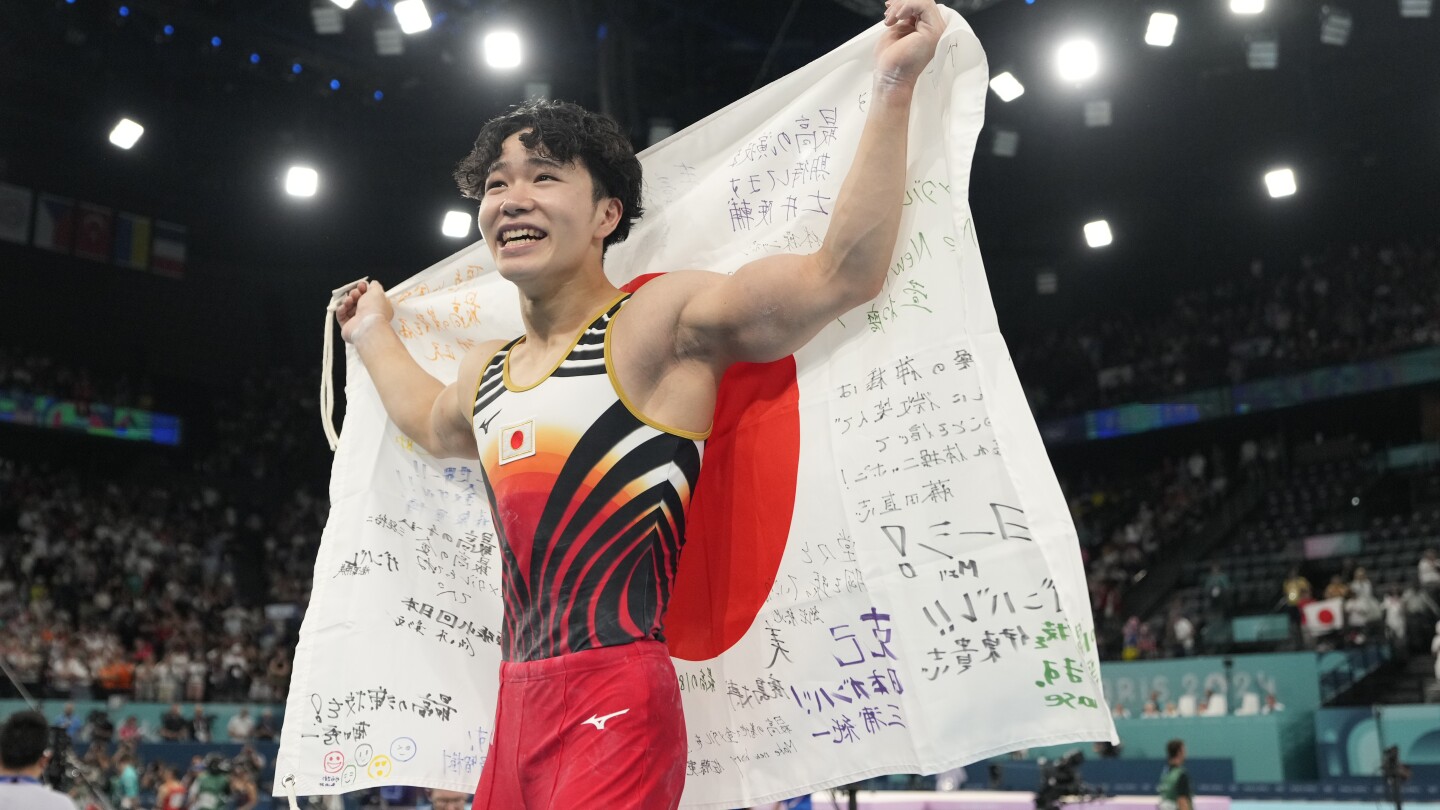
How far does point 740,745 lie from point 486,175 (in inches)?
64.9

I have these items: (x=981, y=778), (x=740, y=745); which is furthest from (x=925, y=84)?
(x=981, y=778)

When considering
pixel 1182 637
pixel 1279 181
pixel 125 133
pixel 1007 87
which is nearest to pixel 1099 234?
pixel 1007 87

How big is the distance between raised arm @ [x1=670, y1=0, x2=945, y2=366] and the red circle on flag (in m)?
0.36

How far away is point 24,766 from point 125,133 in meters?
11.2

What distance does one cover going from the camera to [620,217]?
339 centimetres

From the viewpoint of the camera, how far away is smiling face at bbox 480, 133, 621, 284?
3.12 meters

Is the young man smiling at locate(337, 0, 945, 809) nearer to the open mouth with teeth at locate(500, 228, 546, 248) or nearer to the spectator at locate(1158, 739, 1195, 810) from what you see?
the open mouth with teeth at locate(500, 228, 546, 248)

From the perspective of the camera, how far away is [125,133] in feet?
46.4

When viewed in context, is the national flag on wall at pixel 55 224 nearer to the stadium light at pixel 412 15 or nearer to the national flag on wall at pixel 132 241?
the national flag on wall at pixel 132 241

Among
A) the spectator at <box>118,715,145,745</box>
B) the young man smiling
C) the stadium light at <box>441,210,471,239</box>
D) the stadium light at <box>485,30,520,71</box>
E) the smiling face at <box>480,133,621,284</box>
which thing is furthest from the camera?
the spectator at <box>118,715,145,745</box>

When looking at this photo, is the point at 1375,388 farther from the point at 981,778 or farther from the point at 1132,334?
the point at 981,778

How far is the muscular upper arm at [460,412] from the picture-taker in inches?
139

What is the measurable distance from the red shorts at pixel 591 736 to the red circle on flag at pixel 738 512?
1.54 ft

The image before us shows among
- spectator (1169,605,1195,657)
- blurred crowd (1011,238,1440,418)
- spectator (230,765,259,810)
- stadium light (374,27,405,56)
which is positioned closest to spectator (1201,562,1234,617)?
spectator (1169,605,1195,657)
